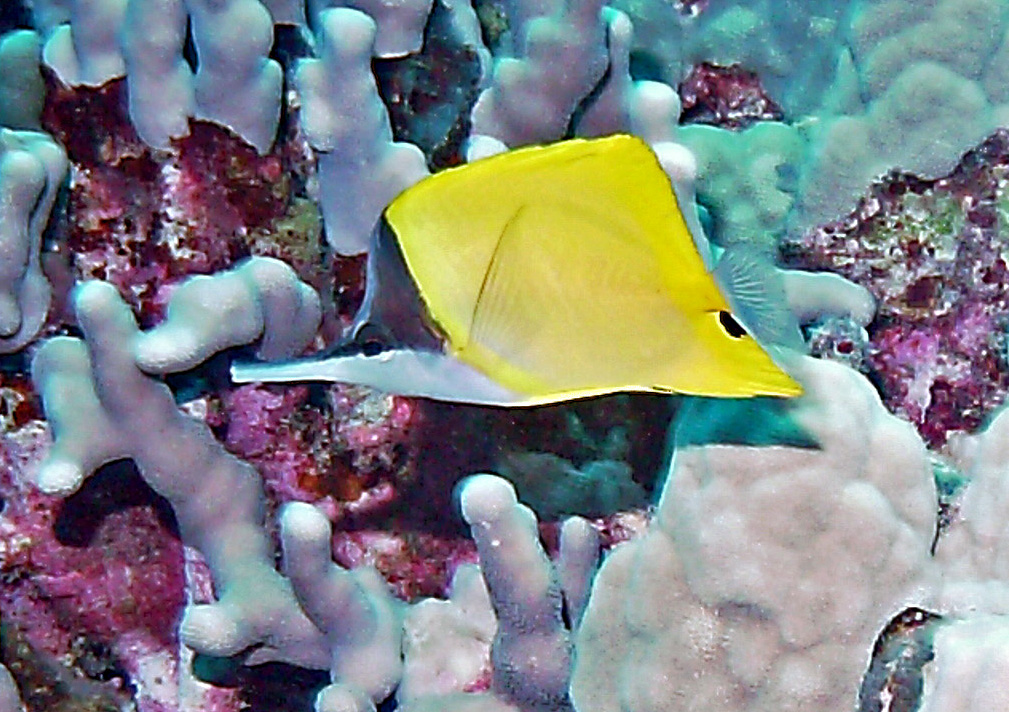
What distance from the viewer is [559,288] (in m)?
1.38

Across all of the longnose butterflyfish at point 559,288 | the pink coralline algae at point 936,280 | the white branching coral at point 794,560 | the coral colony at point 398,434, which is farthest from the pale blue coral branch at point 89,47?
the pink coralline algae at point 936,280

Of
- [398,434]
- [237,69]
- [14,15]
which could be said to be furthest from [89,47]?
[398,434]

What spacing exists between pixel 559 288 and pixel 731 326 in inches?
8.8

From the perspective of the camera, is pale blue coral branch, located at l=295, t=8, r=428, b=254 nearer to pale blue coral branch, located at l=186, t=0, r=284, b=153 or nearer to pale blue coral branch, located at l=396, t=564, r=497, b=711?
pale blue coral branch, located at l=186, t=0, r=284, b=153

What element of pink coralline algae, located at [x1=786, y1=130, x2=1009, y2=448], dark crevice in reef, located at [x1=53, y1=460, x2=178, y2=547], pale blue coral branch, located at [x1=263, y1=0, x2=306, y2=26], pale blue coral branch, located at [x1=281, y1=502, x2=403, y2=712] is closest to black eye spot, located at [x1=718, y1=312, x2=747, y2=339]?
pale blue coral branch, located at [x1=281, y1=502, x2=403, y2=712]

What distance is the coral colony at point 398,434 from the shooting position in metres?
1.67

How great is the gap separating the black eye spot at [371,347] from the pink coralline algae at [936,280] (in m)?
1.23

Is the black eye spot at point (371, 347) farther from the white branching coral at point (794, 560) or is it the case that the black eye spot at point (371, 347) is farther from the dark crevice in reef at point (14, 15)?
the dark crevice in reef at point (14, 15)

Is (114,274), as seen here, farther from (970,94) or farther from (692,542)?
(970,94)

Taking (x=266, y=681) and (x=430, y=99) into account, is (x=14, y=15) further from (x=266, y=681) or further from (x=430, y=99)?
(x=266, y=681)

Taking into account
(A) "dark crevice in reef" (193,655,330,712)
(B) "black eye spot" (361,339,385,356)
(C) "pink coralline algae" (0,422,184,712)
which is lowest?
(A) "dark crevice in reef" (193,655,330,712)

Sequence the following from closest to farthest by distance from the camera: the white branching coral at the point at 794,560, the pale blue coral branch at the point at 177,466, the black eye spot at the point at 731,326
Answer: the black eye spot at the point at 731,326 < the white branching coral at the point at 794,560 < the pale blue coral branch at the point at 177,466

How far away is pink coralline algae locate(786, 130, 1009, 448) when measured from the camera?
2342mm

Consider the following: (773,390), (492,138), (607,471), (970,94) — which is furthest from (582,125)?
(773,390)
